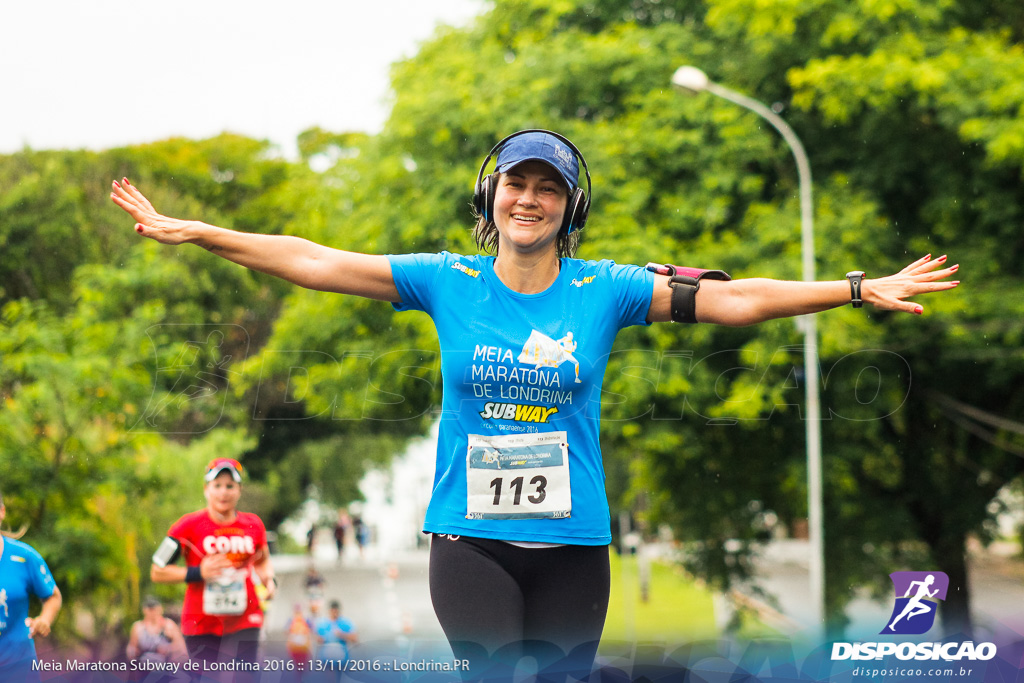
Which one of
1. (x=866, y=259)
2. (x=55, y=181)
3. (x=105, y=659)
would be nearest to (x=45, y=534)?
(x=55, y=181)

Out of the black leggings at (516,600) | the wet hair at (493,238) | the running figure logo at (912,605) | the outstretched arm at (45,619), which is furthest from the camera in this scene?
the outstretched arm at (45,619)

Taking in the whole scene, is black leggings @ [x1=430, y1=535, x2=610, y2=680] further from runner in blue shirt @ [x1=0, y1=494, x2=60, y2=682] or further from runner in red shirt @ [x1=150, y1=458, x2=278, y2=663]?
runner in red shirt @ [x1=150, y1=458, x2=278, y2=663]

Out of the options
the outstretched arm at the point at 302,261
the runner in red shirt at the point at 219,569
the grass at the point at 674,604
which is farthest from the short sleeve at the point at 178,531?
the grass at the point at 674,604

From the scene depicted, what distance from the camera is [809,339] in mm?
11000

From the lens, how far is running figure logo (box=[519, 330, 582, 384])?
2494 millimetres

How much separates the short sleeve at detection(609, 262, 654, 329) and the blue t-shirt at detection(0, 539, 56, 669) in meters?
3.05

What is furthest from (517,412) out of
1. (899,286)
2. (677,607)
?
(677,607)

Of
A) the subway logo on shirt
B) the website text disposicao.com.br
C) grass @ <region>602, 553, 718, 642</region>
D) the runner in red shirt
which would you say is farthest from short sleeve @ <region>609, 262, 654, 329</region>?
grass @ <region>602, 553, 718, 642</region>

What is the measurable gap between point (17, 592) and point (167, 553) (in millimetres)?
Answer: 1291

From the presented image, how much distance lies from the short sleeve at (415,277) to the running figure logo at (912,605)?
2433 mm

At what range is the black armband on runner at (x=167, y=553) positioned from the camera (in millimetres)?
5586

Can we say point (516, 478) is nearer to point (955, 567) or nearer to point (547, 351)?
point (547, 351)

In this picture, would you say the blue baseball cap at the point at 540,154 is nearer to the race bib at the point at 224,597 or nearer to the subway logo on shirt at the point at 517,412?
the subway logo on shirt at the point at 517,412

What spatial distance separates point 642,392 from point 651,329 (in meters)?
0.68
